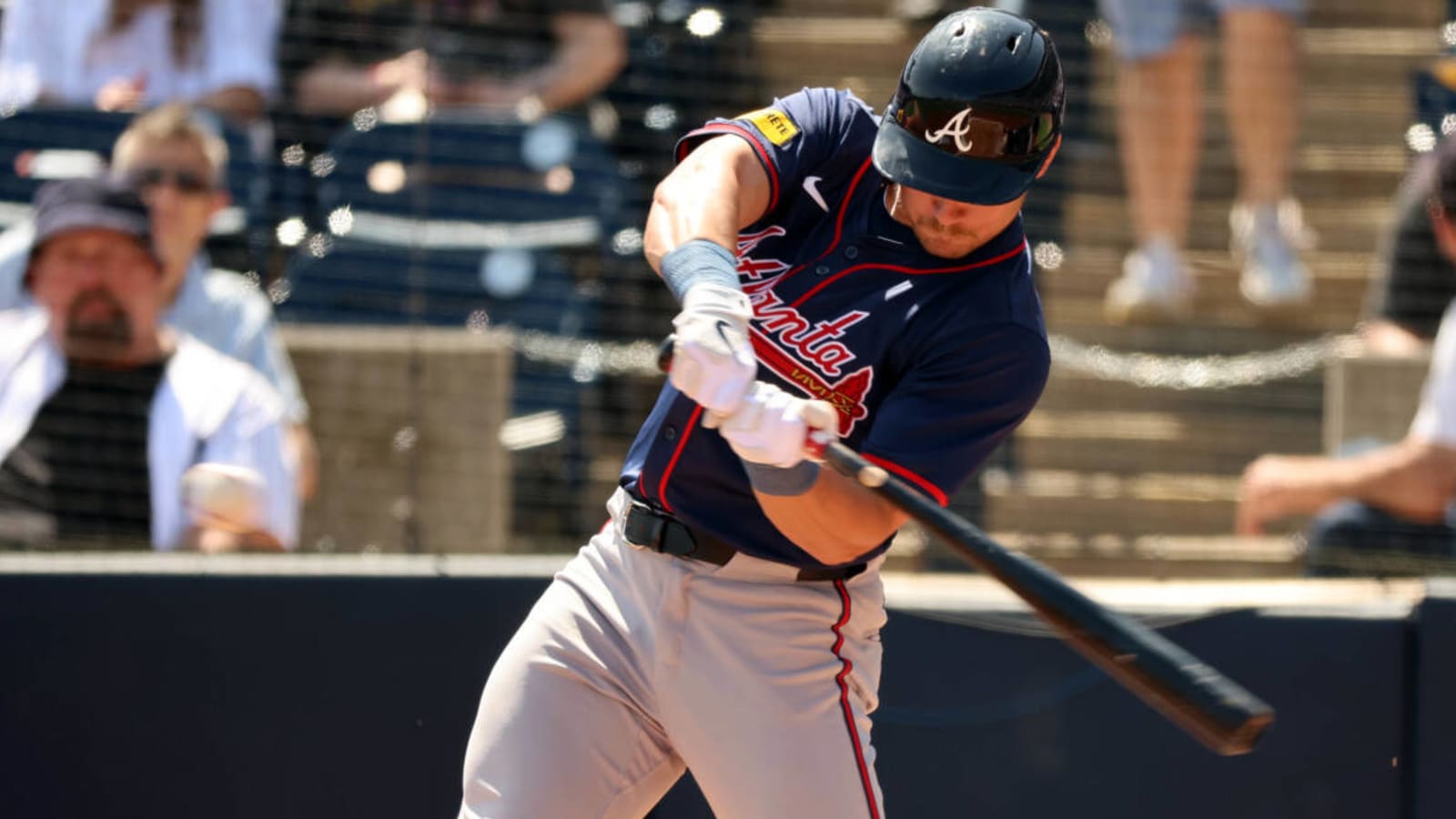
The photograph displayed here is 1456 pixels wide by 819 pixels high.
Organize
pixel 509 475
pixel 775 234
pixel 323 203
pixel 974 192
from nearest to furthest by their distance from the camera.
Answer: pixel 974 192 → pixel 775 234 → pixel 509 475 → pixel 323 203

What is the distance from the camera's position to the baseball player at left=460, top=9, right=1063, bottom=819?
7.89ft

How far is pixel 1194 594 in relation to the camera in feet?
12.0

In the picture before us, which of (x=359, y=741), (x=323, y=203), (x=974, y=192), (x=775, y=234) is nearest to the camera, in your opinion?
(x=974, y=192)

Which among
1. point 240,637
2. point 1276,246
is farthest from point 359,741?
point 1276,246

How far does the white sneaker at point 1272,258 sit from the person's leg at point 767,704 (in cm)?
376

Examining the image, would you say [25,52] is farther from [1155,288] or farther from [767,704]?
[767,704]

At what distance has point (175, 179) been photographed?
4.96 metres

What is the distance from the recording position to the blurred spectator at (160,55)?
18.0ft

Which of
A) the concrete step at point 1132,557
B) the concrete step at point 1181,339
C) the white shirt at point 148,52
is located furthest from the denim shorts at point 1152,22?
the white shirt at point 148,52

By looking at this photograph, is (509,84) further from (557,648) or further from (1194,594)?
(557,648)

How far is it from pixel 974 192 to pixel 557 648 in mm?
866

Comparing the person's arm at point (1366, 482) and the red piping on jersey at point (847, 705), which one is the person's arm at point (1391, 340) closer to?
the person's arm at point (1366, 482)

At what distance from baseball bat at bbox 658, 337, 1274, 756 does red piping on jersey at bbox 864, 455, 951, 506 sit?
0.07 metres

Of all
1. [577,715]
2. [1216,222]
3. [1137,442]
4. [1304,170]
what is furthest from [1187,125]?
[577,715]
